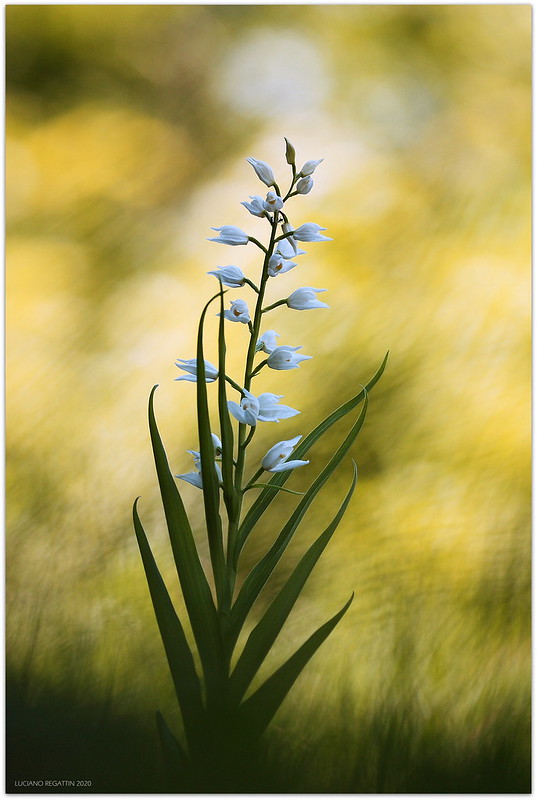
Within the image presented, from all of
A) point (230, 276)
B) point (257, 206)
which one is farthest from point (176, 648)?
point (257, 206)

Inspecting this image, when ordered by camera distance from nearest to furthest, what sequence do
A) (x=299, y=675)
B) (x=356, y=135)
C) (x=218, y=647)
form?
(x=218, y=647)
(x=299, y=675)
(x=356, y=135)

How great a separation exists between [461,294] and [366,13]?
59 centimetres

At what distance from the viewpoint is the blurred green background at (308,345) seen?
1287mm

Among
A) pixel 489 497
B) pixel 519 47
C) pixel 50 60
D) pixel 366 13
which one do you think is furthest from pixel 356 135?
pixel 489 497

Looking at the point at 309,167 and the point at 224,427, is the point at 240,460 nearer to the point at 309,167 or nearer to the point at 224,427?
the point at 224,427

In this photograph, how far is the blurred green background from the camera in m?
1.29

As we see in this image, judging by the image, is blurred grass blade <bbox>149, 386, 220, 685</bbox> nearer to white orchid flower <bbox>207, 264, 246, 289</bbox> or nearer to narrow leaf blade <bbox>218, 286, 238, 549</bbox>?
narrow leaf blade <bbox>218, 286, 238, 549</bbox>

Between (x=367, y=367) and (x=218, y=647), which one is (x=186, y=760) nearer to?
(x=218, y=647)

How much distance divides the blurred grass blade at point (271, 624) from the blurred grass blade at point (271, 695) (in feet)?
0.09

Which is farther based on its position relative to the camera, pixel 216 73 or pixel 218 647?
pixel 216 73

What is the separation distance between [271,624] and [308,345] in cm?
53

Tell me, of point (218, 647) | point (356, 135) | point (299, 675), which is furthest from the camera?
point (356, 135)

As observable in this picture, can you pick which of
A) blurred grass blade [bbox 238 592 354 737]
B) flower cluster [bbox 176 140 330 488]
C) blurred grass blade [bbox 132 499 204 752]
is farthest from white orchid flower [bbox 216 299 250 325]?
blurred grass blade [bbox 238 592 354 737]

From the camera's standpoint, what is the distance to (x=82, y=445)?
1.34 meters
